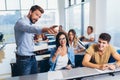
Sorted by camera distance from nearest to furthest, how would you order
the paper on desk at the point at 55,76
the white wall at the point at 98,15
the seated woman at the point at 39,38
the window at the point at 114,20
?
the paper on desk at the point at 55,76, the window at the point at 114,20, the seated woman at the point at 39,38, the white wall at the point at 98,15

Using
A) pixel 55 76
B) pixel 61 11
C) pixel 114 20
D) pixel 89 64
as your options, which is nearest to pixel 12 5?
pixel 61 11

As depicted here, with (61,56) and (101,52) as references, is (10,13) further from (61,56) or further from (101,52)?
(101,52)

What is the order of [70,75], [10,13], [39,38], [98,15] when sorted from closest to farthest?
[70,75]
[39,38]
[98,15]
[10,13]

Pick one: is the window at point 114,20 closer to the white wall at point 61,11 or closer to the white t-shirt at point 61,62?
the white t-shirt at point 61,62

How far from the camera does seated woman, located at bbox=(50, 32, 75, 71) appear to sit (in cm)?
240

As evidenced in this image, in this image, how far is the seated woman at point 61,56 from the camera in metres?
2.40

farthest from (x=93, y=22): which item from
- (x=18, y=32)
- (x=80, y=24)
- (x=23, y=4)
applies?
(x=23, y=4)

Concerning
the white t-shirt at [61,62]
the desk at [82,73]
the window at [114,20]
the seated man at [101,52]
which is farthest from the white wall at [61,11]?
the desk at [82,73]

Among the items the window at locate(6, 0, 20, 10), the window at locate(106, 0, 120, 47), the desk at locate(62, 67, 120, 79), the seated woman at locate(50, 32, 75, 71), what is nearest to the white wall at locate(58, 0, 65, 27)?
the window at locate(6, 0, 20, 10)

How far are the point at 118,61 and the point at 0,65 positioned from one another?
11.0ft

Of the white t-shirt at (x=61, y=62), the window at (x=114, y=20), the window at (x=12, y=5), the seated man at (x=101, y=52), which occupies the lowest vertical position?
the white t-shirt at (x=61, y=62)

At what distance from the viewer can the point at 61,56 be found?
2.45 meters

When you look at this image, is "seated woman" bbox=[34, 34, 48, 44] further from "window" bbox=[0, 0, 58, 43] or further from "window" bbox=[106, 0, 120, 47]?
"window" bbox=[0, 0, 58, 43]

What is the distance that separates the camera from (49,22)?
8.93m
